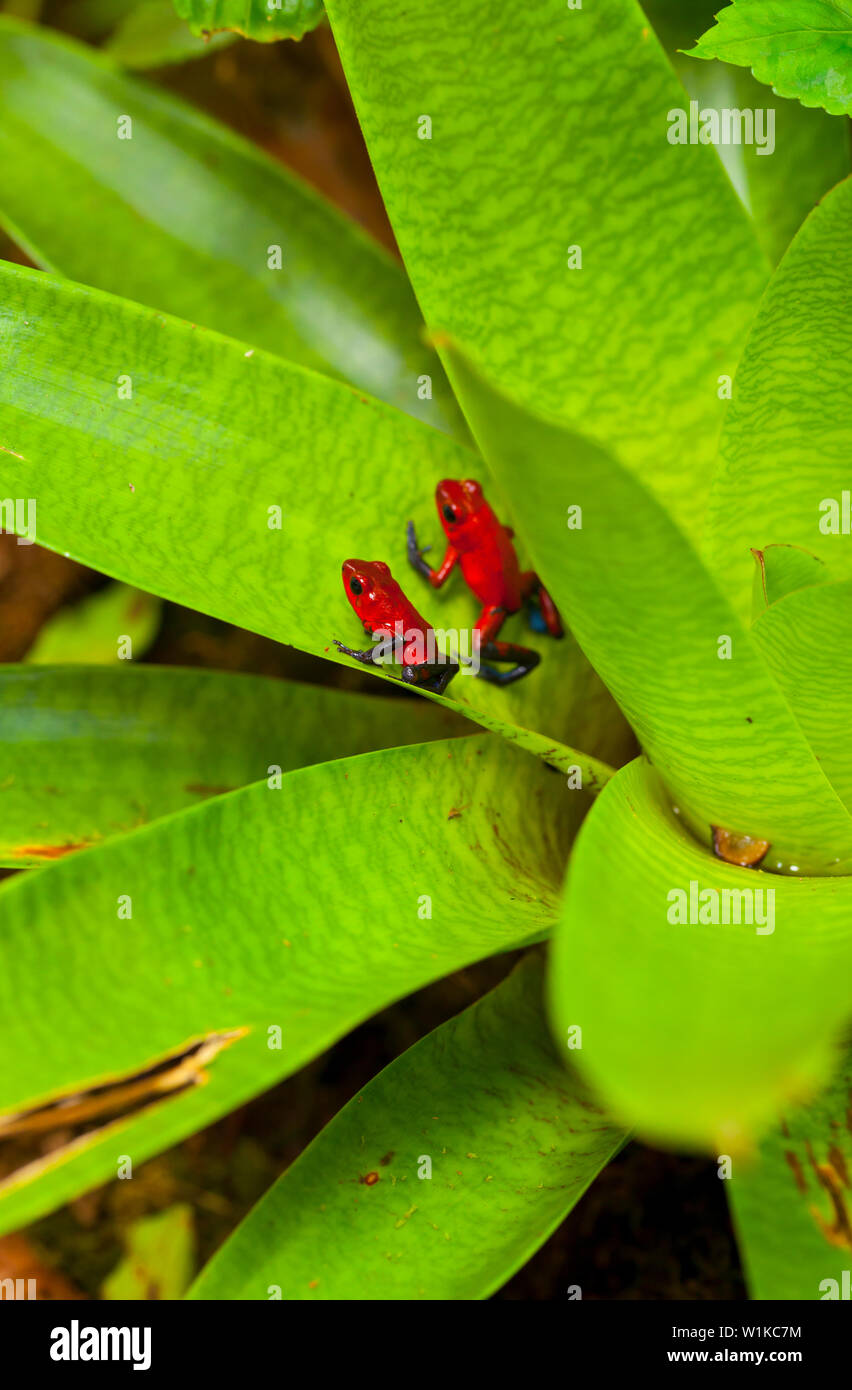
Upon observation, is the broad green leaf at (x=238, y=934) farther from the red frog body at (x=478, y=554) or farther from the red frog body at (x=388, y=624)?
the red frog body at (x=478, y=554)

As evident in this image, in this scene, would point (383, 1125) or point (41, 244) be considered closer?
point (383, 1125)

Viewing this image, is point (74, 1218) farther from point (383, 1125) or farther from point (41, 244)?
point (41, 244)

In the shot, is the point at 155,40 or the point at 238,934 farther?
the point at 155,40

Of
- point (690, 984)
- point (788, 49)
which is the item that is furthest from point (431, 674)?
point (788, 49)

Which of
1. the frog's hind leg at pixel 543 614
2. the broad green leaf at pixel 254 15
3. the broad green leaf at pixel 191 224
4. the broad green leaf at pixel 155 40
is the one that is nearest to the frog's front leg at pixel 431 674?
the frog's hind leg at pixel 543 614

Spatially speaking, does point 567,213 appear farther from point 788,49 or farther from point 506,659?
point 506,659

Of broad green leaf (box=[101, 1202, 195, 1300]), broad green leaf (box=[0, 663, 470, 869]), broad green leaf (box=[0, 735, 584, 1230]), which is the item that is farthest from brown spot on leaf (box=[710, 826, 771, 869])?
broad green leaf (box=[101, 1202, 195, 1300])
